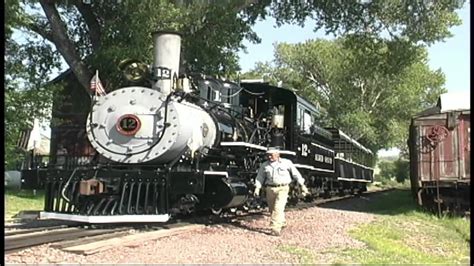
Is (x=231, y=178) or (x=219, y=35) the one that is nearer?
(x=231, y=178)

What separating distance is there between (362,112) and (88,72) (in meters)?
28.6

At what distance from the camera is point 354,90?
1871 inches

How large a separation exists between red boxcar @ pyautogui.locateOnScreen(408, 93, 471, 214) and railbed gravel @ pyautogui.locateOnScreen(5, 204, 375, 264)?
15.5 ft

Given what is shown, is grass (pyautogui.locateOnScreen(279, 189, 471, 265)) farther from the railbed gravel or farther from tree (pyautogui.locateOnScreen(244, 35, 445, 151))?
tree (pyautogui.locateOnScreen(244, 35, 445, 151))

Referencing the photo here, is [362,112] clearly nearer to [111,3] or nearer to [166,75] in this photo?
[111,3]

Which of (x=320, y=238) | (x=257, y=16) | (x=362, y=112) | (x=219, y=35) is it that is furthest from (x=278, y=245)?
(x=362, y=112)

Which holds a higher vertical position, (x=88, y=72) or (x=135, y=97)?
(x=88, y=72)

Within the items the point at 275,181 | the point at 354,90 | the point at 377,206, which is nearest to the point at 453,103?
the point at 377,206

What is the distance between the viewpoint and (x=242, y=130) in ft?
39.3

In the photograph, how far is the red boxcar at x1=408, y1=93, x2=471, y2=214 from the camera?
47.3 ft

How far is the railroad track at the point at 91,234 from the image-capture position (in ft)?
24.1

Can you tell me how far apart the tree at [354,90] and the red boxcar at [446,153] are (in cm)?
2761

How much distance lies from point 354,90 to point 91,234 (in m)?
40.6

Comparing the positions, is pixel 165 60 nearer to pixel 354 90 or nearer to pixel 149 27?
pixel 149 27
